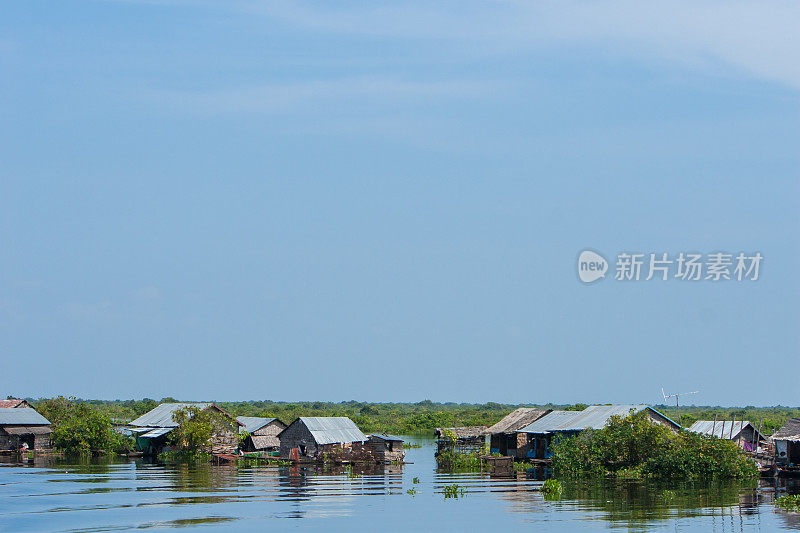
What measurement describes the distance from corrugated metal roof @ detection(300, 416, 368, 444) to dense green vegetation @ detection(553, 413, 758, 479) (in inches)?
642

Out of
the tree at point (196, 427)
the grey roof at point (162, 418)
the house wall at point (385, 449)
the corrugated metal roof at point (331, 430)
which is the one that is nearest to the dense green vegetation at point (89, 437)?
the grey roof at point (162, 418)

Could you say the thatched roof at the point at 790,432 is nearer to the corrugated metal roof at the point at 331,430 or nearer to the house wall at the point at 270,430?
the corrugated metal roof at the point at 331,430

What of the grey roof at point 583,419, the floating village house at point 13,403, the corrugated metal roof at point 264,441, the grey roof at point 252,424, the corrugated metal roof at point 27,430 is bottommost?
the corrugated metal roof at point 264,441

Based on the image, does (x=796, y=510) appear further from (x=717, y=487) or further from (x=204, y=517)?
(x=204, y=517)

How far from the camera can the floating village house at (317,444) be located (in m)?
63.2

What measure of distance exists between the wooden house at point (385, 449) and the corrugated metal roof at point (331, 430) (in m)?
2.63

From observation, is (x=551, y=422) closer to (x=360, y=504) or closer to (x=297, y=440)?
(x=297, y=440)

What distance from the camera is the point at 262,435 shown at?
70.6 meters

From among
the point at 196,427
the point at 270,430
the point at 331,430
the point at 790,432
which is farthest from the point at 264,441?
the point at 790,432

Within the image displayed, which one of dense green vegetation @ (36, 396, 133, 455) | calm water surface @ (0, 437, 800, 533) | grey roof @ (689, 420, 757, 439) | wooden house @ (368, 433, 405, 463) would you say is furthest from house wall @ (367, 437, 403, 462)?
dense green vegetation @ (36, 396, 133, 455)

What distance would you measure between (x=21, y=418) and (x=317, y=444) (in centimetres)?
3239

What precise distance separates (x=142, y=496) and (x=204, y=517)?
324 inches

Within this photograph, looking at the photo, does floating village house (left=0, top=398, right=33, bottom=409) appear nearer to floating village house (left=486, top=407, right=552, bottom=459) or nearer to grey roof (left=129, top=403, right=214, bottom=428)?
grey roof (left=129, top=403, right=214, bottom=428)

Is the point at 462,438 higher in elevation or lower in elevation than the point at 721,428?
lower
